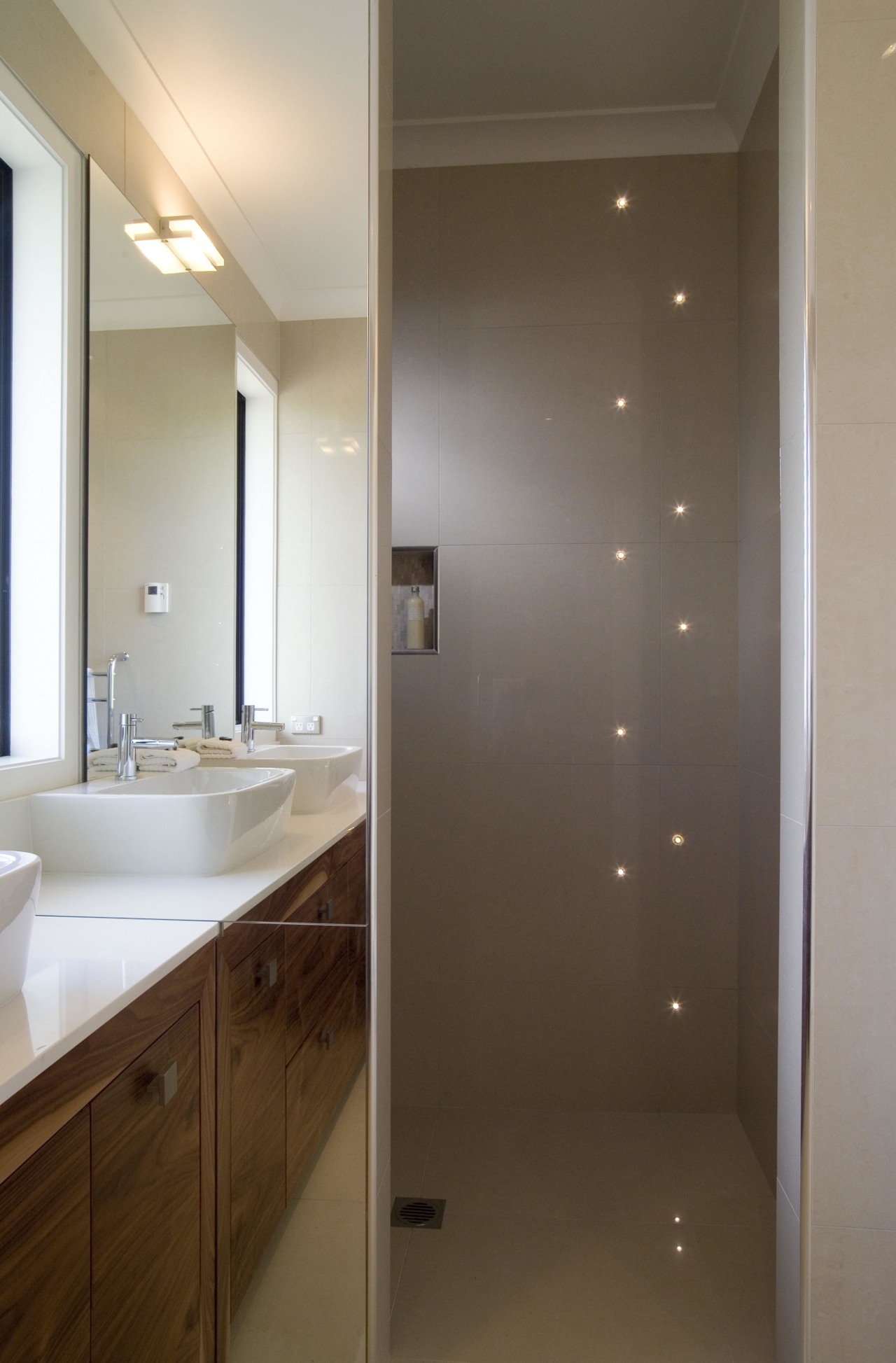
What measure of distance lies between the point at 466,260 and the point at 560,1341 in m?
2.58

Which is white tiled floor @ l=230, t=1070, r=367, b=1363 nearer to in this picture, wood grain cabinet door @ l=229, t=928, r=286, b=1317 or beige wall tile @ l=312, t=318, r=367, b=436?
wood grain cabinet door @ l=229, t=928, r=286, b=1317

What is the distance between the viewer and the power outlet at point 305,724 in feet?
5.13

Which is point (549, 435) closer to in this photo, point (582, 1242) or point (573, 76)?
point (573, 76)

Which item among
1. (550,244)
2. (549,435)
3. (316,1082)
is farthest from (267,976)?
(550,244)

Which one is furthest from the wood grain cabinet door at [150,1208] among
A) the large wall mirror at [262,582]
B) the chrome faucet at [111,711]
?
the chrome faucet at [111,711]

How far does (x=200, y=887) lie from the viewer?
132cm

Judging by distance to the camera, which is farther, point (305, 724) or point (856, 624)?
point (305, 724)

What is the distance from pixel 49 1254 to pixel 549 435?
2.18 m

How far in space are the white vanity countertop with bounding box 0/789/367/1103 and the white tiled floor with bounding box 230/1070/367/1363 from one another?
0.45 m

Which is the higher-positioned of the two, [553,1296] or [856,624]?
[856,624]

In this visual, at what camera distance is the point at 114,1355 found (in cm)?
92

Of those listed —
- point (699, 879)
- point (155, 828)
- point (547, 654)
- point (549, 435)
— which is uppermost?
point (549, 435)

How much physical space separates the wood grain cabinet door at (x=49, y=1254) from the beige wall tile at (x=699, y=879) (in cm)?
188

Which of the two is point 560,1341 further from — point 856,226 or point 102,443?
point 856,226
